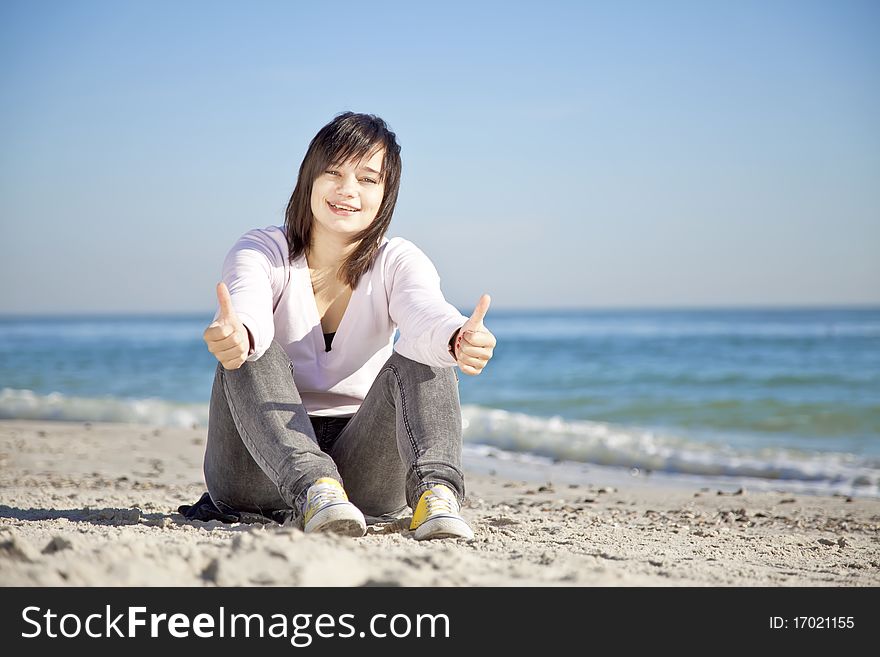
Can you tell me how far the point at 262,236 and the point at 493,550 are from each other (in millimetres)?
1432

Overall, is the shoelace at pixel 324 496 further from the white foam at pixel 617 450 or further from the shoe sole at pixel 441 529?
the white foam at pixel 617 450

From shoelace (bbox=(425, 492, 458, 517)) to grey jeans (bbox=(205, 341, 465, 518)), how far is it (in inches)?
1.9

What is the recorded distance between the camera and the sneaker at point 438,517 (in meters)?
2.48

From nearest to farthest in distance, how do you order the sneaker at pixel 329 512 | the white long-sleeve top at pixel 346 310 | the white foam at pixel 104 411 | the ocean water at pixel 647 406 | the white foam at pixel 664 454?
the sneaker at pixel 329 512
the white long-sleeve top at pixel 346 310
the white foam at pixel 664 454
the ocean water at pixel 647 406
the white foam at pixel 104 411

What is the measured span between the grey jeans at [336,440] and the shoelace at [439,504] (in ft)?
0.16

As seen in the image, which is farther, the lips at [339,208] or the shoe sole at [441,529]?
the lips at [339,208]

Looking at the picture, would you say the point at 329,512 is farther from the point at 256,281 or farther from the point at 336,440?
the point at 256,281

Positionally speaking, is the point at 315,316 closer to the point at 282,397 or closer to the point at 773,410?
the point at 282,397

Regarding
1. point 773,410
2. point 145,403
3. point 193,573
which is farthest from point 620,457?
point 145,403

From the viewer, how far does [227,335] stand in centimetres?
242

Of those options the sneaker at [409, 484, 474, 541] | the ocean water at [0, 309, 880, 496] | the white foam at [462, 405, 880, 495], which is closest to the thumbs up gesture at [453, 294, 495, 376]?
the sneaker at [409, 484, 474, 541]

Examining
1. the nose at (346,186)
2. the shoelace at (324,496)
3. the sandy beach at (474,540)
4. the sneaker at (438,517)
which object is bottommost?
the sandy beach at (474,540)

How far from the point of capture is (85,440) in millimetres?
6754

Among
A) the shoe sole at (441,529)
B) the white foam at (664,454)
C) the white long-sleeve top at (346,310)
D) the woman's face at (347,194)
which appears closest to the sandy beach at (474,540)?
the shoe sole at (441,529)
